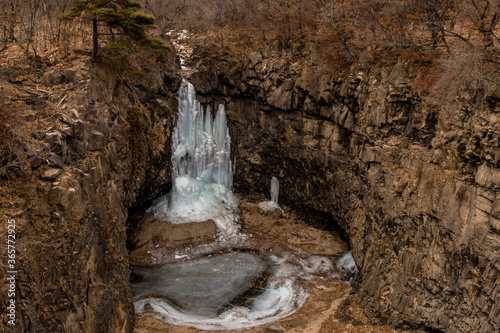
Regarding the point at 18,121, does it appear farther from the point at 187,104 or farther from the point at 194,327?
the point at 187,104

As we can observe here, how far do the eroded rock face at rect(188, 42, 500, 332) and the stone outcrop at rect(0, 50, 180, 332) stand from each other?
8.97 meters

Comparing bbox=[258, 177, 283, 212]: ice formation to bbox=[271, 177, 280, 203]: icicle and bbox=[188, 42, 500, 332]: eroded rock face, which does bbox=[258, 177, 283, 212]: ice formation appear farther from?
bbox=[188, 42, 500, 332]: eroded rock face

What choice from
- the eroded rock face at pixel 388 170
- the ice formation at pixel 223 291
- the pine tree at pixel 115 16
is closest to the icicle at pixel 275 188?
the eroded rock face at pixel 388 170

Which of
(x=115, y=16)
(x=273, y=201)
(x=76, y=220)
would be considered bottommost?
(x=273, y=201)

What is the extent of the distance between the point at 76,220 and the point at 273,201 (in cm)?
1508

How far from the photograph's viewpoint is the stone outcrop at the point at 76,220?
9.51 meters

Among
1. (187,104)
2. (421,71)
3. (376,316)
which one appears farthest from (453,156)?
(187,104)

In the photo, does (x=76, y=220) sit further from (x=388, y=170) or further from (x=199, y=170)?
(x=199, y=170)

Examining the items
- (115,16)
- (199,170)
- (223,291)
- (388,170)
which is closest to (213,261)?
(223,291)

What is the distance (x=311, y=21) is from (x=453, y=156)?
38.0 feet

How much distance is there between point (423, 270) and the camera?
13141 millimetres

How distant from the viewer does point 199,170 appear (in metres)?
24.5

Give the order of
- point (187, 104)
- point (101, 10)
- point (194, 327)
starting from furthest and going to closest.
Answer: point (187, 104), point (194, 327), point (101, 10)

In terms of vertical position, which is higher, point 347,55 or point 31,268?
point 347,55
